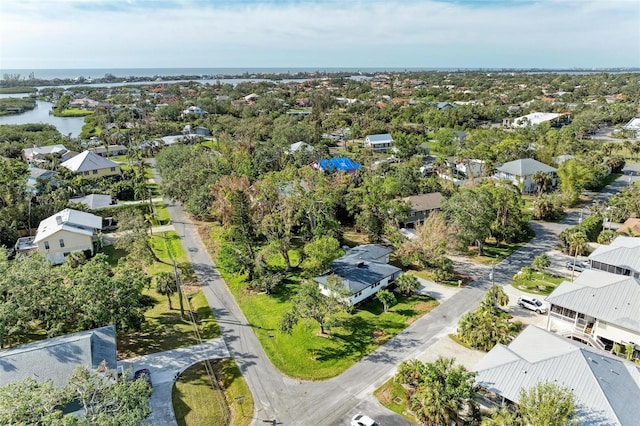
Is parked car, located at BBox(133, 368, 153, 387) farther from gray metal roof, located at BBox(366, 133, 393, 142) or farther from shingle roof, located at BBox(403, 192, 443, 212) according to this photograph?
gray metal roof, located at BBox(366, 133, 393, 142)

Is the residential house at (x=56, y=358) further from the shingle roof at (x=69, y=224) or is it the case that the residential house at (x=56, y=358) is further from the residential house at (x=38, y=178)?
the residential house at (x=38, y=178)

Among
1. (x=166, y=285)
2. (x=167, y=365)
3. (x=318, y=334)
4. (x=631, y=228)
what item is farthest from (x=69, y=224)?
(x=631, y=228)

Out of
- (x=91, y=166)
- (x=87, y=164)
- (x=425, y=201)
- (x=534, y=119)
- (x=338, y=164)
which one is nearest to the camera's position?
(x=425, y=201)

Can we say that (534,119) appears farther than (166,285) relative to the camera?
Yes

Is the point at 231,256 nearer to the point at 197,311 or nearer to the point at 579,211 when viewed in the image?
the point at 197,311

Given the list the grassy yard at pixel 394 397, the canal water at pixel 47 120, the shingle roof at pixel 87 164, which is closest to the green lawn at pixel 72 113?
the canal water at pixel 47 120

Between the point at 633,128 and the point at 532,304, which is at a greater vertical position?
the point at 633,128

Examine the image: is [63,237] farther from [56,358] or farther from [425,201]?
[425,201]
